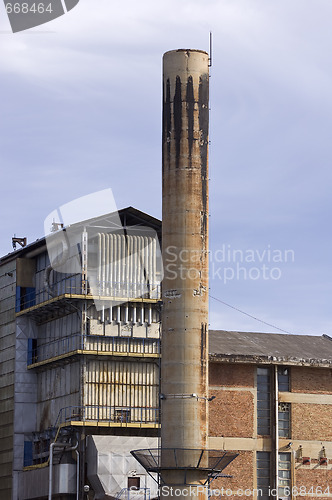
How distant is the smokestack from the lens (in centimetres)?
6347

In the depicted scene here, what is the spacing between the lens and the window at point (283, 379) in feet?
269

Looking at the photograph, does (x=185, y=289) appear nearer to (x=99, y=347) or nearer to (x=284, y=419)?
(x=99, y=347)

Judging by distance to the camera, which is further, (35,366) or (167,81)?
(35,366)

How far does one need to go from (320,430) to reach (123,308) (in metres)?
17.4

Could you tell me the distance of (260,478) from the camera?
261 feet

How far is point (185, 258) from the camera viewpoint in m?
65.6

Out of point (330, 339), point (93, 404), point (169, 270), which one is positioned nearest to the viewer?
point (169, 270)

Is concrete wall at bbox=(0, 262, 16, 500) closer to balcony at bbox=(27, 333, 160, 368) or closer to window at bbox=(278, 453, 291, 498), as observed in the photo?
balcony at bbox=(27, 333, 160, 368)

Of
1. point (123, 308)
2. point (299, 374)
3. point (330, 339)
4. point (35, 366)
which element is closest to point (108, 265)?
point (123, 308)

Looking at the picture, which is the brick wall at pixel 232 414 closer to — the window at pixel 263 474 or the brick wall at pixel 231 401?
the brick wall at pixel 231 401

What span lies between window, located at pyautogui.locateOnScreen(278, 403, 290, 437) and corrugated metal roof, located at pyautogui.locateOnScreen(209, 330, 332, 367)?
333cm

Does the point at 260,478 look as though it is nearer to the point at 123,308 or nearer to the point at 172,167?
the point at 123,308

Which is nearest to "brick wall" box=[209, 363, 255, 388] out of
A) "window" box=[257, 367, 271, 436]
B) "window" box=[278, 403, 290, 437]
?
"window" box=[257, 367, 271, 436]

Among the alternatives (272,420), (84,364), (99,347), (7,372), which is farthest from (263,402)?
(7,372)
